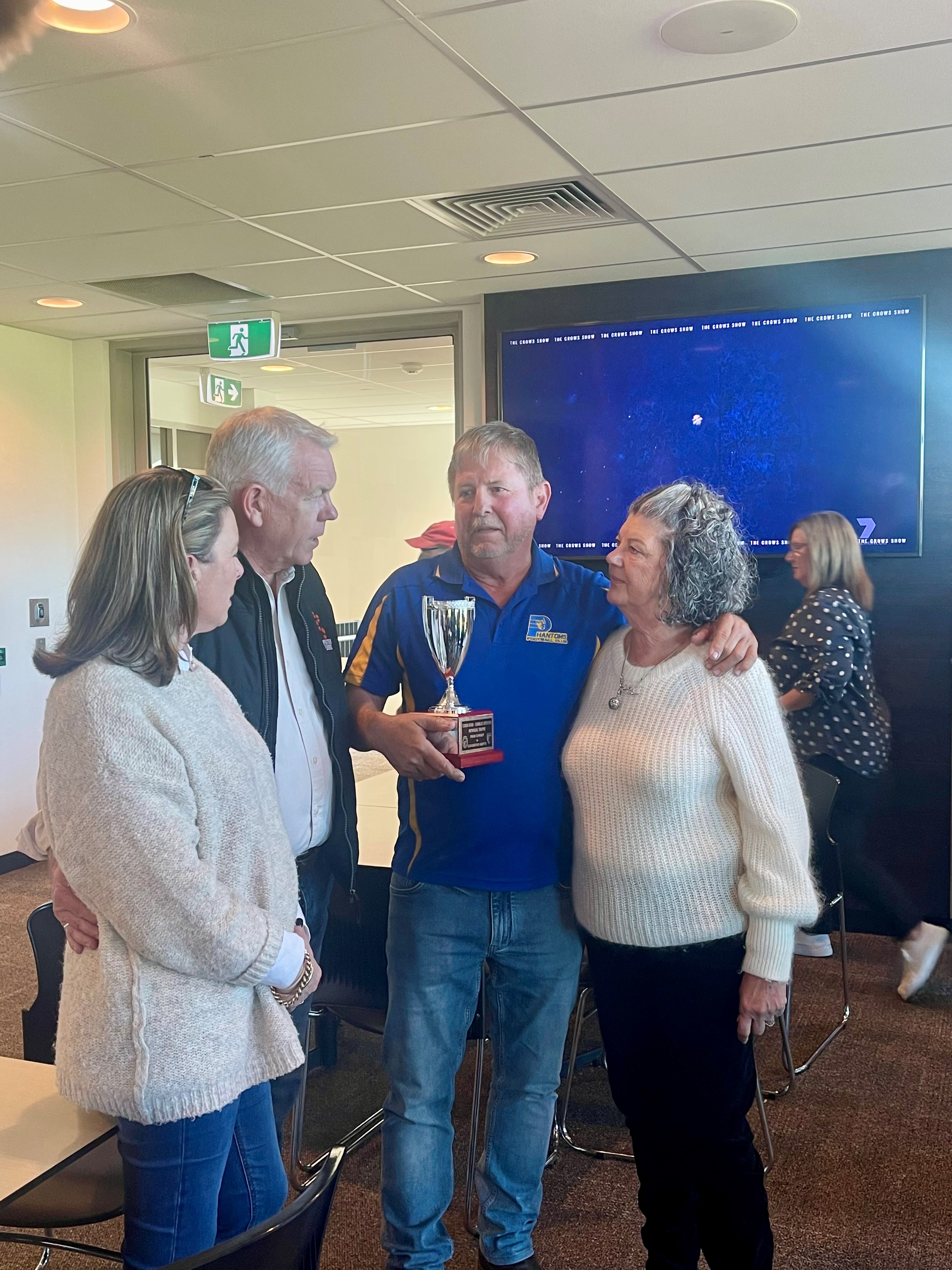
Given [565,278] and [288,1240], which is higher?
[565,278]

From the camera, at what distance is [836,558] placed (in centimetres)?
455

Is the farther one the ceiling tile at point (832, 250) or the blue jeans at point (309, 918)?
the ceiling tile at point (832, 250)

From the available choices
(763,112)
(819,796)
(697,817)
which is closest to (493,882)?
(697,817)

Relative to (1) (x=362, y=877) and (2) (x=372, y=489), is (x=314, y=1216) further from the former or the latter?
(2) (x=372, y=489)

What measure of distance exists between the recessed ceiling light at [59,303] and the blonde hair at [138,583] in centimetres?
410

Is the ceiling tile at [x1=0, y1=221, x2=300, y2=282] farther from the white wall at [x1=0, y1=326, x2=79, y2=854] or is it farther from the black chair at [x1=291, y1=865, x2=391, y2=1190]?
the black chair at [x1=291, y1=865, x2=391, y2=1190]

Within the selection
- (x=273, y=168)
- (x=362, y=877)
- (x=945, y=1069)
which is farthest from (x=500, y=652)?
(x=945, y=1069)

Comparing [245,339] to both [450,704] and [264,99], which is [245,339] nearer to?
[264,99]

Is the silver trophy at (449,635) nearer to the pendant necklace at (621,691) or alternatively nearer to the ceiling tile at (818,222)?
the pendant necklace at (621,691)

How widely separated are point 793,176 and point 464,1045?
2.75 meters

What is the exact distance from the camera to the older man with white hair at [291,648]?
2168mm

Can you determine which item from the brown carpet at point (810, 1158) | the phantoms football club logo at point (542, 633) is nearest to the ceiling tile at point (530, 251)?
the phantoms football club logo at point (542, 633)

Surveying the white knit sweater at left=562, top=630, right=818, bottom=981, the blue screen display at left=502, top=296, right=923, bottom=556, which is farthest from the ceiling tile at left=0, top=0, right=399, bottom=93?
the blue screen display at left=502, top=296, right=923, bottom=556

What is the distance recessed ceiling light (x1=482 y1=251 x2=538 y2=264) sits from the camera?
4504 millimetres
